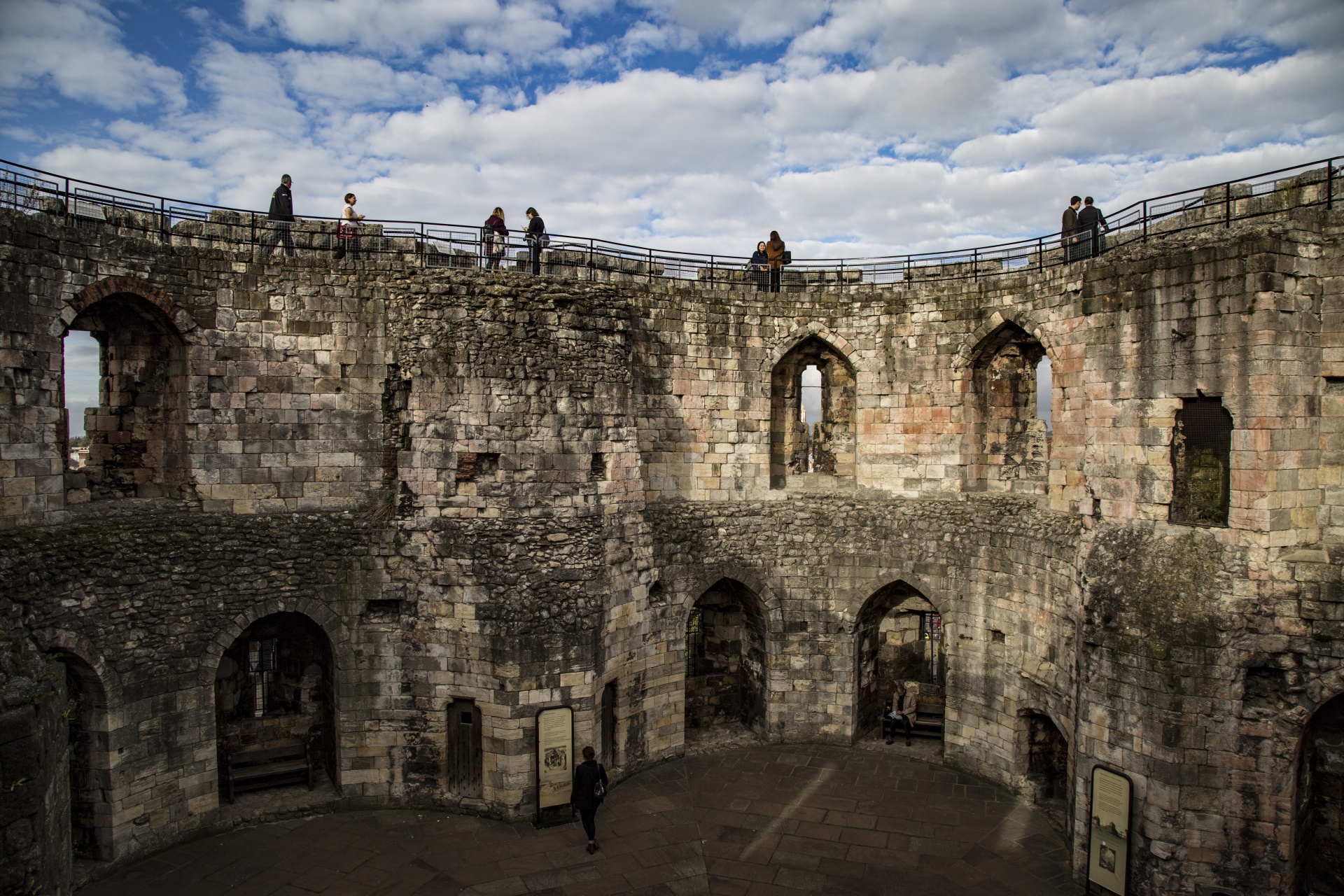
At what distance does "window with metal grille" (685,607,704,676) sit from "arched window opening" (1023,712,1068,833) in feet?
21.6

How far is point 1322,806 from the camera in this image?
10930 millimetres

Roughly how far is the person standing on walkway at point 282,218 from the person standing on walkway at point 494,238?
3.24 metres

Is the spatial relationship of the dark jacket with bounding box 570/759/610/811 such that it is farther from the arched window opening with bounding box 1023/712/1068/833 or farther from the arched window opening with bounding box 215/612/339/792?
the arched window opening with bounding box 1023/712/1068/833

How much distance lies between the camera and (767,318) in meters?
16.6

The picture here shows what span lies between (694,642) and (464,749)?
584cm

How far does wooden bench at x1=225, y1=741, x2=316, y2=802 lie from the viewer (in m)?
13.5

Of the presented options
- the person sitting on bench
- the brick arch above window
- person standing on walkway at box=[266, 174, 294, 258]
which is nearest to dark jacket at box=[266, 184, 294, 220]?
person standing on walkway at box=[266, 174, 294, 258]

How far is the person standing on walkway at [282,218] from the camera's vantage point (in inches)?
539

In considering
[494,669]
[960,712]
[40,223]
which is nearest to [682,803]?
[494,669]

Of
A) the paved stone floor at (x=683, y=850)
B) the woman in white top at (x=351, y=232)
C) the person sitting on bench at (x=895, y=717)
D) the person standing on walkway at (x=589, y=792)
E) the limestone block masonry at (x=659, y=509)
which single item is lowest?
the paved stone floor at (x=683, y=850)

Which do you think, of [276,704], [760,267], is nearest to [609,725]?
[276,704]

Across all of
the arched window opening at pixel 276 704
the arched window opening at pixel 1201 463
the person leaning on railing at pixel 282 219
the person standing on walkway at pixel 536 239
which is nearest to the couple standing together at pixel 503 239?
the person standing on walkway at pixel 536 239

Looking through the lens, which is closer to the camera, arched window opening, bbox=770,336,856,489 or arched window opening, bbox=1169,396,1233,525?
arched window opening, bbox=1169,396,1233,525

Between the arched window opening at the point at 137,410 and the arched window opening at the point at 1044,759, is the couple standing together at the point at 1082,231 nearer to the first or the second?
the arched window opening at the point at 1044,759
